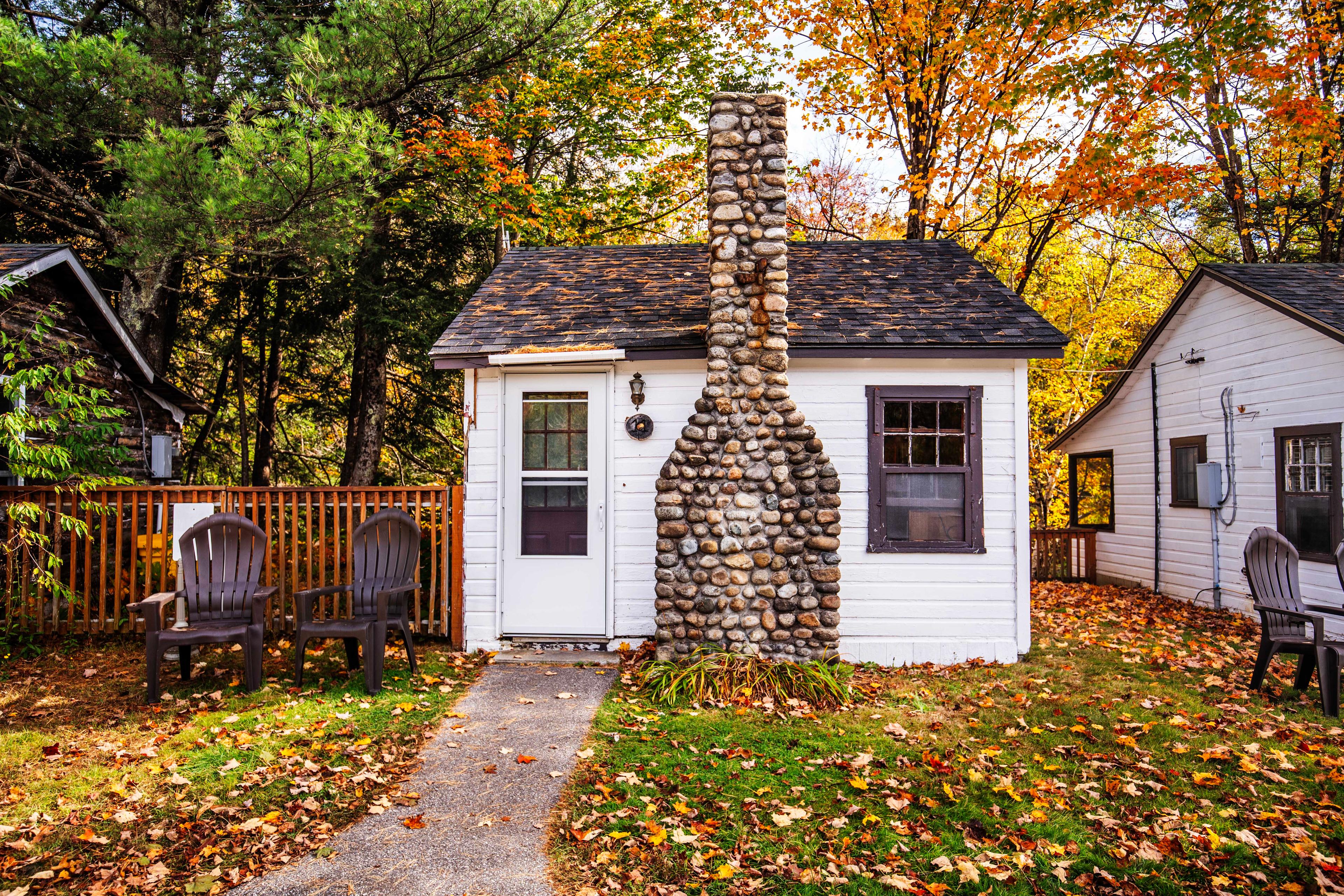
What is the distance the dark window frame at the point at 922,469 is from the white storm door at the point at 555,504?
2516 mm

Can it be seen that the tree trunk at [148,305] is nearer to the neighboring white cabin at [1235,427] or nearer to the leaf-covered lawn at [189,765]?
the leaf-covered lawn at [189,765]

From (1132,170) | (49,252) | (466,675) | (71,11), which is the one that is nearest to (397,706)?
(466,675)

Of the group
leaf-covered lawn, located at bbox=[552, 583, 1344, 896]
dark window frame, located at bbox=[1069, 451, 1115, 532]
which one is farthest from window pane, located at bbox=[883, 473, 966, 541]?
dark window frame, located at bbox=[1069, 451, 1115, 532]

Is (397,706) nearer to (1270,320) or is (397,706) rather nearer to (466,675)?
(466,675)

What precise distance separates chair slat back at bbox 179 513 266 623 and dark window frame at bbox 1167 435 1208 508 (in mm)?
11219

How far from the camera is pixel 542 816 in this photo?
3.81m

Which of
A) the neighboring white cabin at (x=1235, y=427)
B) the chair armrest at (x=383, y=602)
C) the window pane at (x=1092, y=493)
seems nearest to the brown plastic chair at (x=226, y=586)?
the chair armrest at (x=383, y=602)

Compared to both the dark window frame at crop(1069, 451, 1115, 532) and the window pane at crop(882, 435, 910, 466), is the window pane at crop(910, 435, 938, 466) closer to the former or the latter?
the window pane at crop(882, 435, 910, 466)

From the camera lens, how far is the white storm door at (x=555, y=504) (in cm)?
696

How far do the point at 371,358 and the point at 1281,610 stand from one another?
12.3 m

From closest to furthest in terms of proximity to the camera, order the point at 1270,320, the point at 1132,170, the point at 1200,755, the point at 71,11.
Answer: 1. the point at 1200,755
2. the point at 1270,320
3. the point at 71,11
4. the point at 1132,170

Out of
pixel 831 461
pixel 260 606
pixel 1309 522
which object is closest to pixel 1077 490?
pixel 1309 522

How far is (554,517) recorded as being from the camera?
7.05 metres

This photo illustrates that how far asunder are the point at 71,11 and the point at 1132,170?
18.2m
